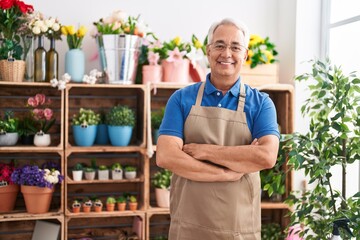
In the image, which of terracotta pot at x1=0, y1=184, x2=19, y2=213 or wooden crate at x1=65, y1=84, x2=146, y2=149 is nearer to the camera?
terracotta pot at x1=0, y1=184, x2=19, y2=213

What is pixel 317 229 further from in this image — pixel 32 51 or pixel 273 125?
pixel 32 51

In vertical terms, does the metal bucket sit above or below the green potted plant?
above

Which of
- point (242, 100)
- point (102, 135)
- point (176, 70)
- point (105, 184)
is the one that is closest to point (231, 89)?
point (242, 100)

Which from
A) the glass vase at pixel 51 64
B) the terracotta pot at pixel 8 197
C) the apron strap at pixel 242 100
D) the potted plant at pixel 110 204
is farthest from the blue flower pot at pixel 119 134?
the apron strap at pixel 242 100

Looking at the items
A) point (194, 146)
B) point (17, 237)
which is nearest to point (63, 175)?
point (17, 237)

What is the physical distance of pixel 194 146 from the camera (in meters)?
2.12

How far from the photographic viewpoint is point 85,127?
334cm

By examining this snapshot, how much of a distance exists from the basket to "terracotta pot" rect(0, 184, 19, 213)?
0.70m

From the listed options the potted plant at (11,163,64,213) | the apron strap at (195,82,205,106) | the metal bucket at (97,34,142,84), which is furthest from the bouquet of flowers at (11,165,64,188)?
the apron strap at (195,82,205,106)

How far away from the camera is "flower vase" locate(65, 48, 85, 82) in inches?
133

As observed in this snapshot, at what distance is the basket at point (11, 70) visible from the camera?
126 inches

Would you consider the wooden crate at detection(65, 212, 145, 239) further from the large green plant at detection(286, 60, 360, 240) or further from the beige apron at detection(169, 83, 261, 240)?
the beige apron at detection(169, 83, 261, 240)

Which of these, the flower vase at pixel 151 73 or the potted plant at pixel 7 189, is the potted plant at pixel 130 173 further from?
the potted plant at pixel 7 189

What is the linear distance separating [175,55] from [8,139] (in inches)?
48.8
